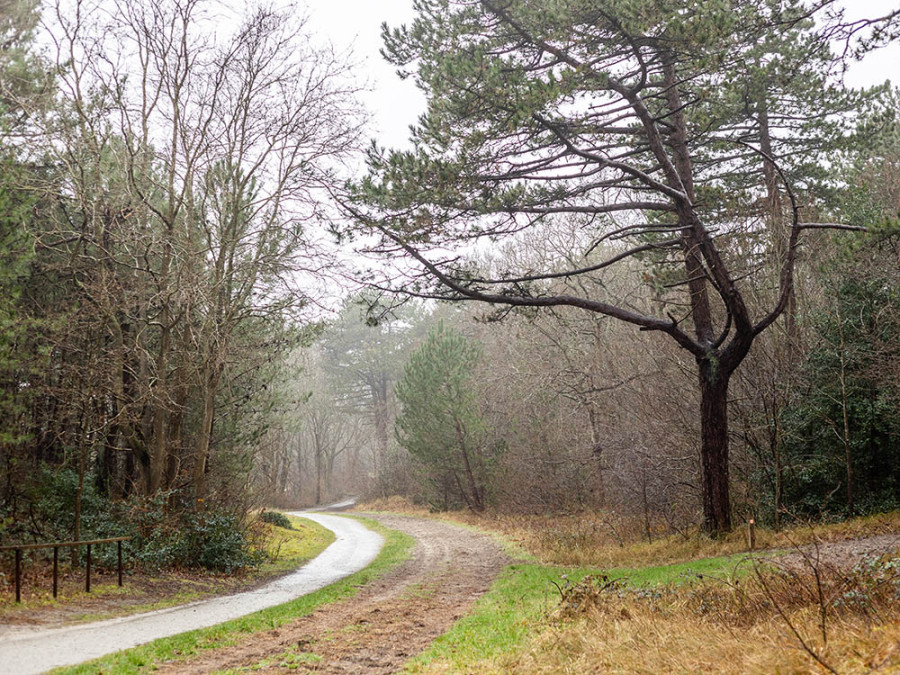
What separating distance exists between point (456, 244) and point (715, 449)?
6591mm

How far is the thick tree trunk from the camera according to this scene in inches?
501

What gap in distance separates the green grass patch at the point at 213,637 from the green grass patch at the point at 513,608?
271 cm

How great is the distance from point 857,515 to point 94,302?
16.2 metres

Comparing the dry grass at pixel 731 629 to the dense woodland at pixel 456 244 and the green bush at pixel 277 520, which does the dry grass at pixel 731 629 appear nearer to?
the dense woodland at pixel 456 244

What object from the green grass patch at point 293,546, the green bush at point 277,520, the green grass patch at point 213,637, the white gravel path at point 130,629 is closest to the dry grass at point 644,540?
the green grass patch at point 213,637

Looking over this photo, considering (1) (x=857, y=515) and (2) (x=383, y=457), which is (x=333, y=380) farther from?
(1) (x=857, y=515)

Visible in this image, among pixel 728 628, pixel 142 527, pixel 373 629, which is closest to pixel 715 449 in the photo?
pixel 373 629

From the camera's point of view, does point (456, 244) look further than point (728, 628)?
Yes

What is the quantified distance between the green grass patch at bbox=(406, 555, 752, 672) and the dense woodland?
9.53ft

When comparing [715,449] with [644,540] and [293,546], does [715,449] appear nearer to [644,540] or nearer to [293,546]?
[644,540]

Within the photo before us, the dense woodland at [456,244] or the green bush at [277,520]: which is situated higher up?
the dense woodland at [456,244]

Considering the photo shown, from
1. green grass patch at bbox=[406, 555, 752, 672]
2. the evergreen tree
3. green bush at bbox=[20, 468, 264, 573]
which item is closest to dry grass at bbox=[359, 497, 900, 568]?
green grass patch at bbox=[406, 555, 752, 672]

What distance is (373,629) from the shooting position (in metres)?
8.76

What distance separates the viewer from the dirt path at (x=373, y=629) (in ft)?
22.7
